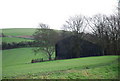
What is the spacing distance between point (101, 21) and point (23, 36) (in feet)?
89.0

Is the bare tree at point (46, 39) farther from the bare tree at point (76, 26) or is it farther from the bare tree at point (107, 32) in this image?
the bare tree at point (107, 32)

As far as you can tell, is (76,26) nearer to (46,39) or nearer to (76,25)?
(76,25)

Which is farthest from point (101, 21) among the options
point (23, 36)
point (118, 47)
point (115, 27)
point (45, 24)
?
point (23, 36)

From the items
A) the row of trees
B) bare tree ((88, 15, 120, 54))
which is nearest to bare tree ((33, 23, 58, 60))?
the row of trees

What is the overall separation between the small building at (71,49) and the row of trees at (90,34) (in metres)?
2.09

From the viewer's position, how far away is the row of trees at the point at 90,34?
45656mm

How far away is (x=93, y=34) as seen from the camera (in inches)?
1993

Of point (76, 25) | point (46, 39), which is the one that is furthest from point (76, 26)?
point (46, 39)

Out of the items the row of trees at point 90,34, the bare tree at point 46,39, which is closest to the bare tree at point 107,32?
the row of trees at point 90,34

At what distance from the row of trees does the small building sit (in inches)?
82.3

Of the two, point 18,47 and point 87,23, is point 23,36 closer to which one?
point 18,47

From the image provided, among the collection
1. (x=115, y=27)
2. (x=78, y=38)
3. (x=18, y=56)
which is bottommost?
(x=18, y=56)

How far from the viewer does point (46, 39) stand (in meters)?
46.3

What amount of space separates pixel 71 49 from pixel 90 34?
926 cm
